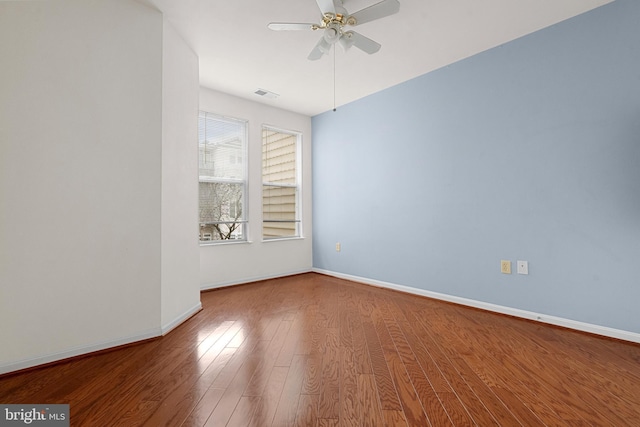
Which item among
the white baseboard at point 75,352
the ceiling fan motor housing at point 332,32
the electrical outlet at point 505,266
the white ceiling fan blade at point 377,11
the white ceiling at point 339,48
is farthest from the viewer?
the electrical outlet at point 505,266

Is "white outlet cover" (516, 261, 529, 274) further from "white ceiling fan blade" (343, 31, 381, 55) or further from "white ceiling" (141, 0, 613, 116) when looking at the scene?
"white ceiling fan blade" (343, 31, 381, 55)

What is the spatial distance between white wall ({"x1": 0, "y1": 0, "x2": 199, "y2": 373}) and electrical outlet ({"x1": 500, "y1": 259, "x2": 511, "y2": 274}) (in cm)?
300

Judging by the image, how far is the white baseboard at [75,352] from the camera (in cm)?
178

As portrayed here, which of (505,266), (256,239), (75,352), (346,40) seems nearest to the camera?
(75,352)

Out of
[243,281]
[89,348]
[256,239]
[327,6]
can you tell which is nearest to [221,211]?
[256,239]

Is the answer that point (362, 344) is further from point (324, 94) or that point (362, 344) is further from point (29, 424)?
point (324, 94)

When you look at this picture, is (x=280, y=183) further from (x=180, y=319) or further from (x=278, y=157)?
(x=180, y=319)

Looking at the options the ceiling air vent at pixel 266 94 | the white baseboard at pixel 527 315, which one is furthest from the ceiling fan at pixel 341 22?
the white baseboard at pixel 527 315

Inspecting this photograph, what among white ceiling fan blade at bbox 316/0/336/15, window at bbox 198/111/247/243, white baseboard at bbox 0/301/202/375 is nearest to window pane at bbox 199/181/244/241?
window at bbox 198/111/247/243

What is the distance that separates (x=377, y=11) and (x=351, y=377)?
235 cm

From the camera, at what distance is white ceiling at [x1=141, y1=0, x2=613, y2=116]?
2.33 metres

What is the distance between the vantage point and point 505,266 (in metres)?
2.80

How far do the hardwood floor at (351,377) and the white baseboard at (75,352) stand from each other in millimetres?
51

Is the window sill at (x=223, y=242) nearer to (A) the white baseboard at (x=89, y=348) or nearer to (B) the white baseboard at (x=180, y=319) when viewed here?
(B) the white baseboard at (x=180, y=319)
